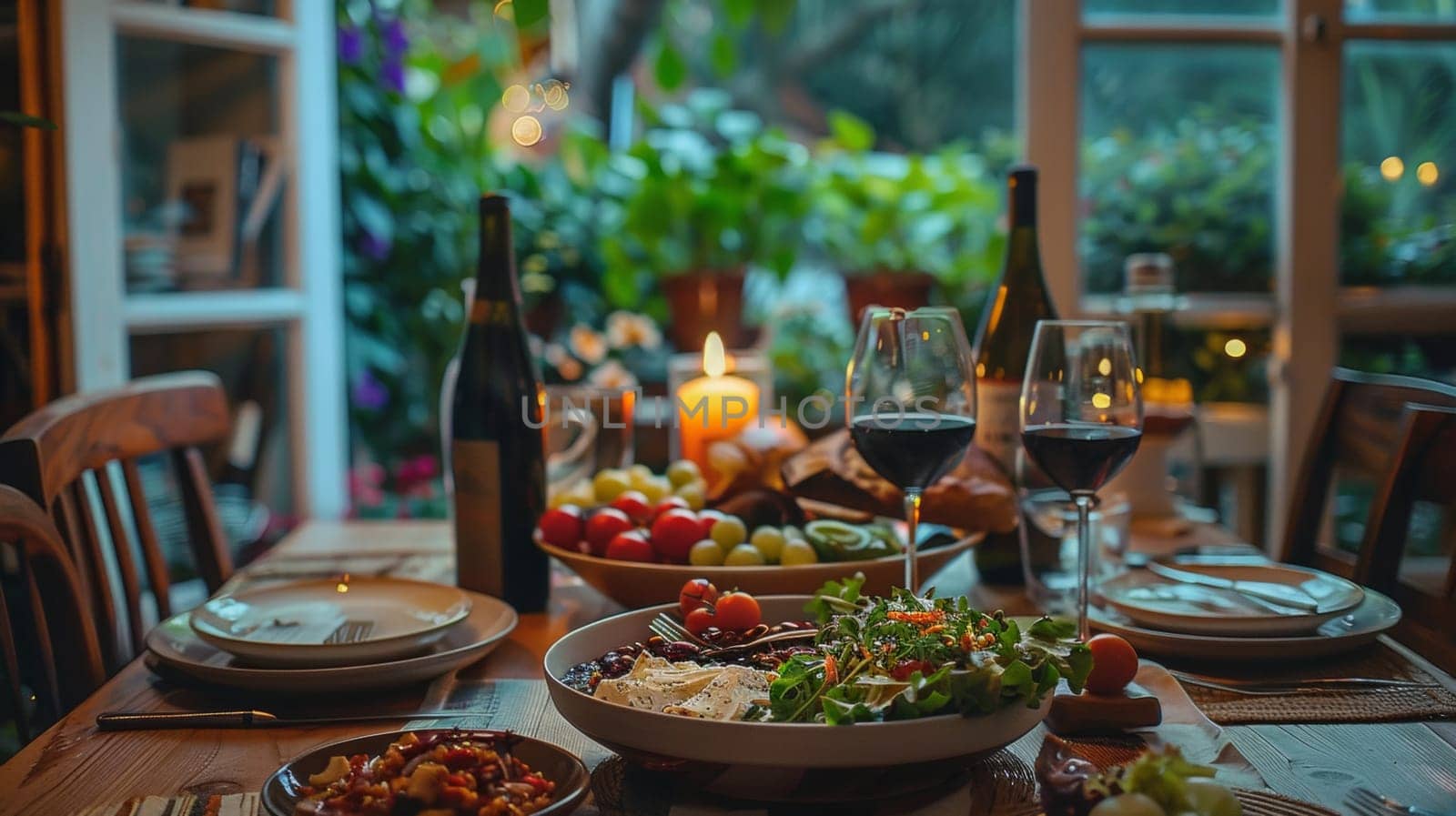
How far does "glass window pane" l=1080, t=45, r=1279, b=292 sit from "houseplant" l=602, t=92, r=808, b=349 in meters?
0.73

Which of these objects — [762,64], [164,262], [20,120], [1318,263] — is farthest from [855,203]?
[20,120]

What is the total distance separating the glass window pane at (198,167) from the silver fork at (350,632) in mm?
1247

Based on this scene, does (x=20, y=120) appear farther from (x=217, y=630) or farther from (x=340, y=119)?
(x=340, y=119)

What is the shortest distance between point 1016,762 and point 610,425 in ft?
2.49

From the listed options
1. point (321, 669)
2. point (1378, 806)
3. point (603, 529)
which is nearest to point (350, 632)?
point (321, 669)

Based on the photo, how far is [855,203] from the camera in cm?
302

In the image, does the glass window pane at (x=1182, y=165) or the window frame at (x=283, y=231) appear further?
the glass window pane at (x=1182, y=165)

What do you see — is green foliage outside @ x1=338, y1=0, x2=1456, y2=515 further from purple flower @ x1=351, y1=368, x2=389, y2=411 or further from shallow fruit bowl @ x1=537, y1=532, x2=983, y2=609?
shallow fruit bowl @ x1=537, y1=532, x2=983, y2=609

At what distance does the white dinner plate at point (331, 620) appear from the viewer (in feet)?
2.91

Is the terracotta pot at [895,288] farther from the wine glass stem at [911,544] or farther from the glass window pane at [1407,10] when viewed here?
the wine glass stem at [911,544]

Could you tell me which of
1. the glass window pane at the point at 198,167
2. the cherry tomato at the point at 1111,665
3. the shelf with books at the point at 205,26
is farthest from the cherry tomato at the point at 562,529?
the shelf with books at the point at 205,26

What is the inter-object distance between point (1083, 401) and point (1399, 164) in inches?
77.6

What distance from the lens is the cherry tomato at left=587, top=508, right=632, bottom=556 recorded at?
3.68 ft

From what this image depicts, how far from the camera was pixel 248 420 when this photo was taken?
2342 millimetres
